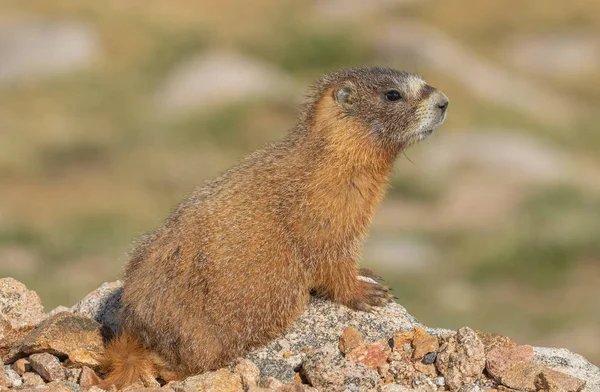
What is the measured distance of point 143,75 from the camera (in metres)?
33.6

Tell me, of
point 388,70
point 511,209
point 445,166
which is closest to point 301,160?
point 388,70

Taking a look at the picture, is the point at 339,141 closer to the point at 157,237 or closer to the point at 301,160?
the point at 301,160

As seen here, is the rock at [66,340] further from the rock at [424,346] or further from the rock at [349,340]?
the rock at [424,346]

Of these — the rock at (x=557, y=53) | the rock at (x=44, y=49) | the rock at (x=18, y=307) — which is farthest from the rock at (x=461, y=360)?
the rock at (x=557, y=53)

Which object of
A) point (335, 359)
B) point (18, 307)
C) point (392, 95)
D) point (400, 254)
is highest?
point (400, 254)

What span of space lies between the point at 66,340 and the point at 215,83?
25.1 meters

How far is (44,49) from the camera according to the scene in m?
34.8

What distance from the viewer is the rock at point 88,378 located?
6.16 m

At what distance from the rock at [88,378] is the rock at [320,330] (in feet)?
3.48

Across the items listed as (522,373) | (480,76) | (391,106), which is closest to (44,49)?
(480,76)

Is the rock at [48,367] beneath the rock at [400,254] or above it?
beneath

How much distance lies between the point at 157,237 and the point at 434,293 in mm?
12060

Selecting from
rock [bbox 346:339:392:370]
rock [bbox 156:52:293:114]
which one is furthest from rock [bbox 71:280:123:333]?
rock [bbox 156:52:293:114]

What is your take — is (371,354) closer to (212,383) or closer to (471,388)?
(471,388)
